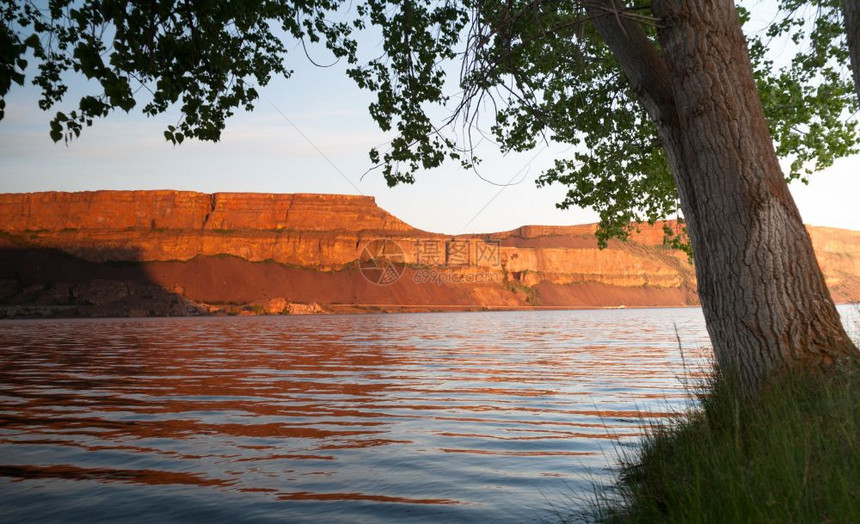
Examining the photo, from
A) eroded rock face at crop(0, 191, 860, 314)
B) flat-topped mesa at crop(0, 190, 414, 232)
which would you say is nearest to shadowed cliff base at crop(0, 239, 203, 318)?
eroded rock face at crop(0, 191, 860, 314)

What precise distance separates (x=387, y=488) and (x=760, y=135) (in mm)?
4584

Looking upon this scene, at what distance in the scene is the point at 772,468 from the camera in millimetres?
3420

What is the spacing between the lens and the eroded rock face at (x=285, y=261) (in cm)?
11419

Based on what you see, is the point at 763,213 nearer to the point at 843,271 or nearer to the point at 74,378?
the point at 74,378

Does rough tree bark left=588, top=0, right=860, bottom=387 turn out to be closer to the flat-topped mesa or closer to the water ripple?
the water ripple

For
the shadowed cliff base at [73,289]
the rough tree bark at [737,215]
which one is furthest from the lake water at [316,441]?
the shadowed cliff base at [73,289]

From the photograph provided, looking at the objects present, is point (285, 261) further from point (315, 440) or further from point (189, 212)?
point (315, 440)

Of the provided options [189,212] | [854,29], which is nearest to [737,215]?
[854,29]

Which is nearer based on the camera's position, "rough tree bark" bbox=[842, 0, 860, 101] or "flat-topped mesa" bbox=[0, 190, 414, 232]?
"rough tree bark" bbox=[842, 0, 860, 101]

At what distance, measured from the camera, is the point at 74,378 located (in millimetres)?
17031

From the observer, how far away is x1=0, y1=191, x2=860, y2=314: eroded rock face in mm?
114188

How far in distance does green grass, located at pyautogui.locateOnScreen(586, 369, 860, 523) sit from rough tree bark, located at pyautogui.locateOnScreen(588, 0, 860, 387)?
A: 43 centimetres

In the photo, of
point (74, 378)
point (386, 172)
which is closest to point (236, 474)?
point (386, 172)

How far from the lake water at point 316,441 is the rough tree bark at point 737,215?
184cm
